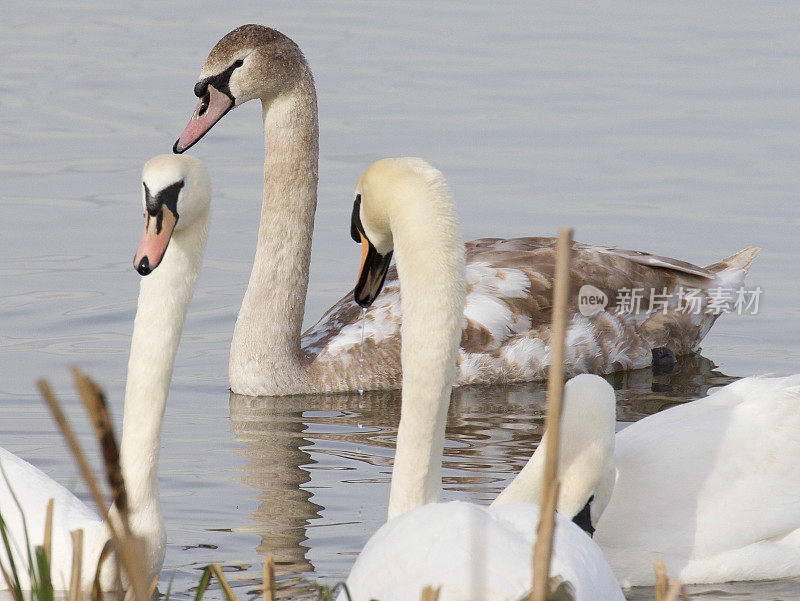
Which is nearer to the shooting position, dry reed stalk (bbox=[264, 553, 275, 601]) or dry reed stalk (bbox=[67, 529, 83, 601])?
dry reed stalk (bbox=[67, 529, 83, 601])

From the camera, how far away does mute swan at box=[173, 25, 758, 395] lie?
8.78m

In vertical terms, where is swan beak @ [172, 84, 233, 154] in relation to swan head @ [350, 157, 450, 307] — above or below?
above

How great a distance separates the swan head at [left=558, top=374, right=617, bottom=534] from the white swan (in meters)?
0.32

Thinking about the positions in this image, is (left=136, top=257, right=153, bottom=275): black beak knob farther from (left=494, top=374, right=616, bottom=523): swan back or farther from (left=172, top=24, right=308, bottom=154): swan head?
(left=172, top=24, right=308, bottom=154): swan head

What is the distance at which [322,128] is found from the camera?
13.4 m

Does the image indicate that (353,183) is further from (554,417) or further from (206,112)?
(554,417)

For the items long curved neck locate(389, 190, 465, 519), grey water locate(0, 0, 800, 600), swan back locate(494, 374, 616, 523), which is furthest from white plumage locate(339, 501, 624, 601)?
grey water locate(0, 0, 800, 600)

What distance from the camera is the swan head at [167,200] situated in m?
5.04

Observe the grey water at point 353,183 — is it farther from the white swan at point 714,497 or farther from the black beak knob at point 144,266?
the black beak knob at point 144,266

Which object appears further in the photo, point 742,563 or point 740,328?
point 740,328

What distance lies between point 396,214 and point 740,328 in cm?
Result: 523

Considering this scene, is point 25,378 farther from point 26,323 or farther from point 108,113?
point 108,113

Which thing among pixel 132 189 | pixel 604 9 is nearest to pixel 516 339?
pixel 132 189

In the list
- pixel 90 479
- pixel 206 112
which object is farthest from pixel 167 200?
pixel 206 112
